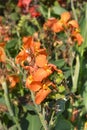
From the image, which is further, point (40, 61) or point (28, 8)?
point (28, 8)

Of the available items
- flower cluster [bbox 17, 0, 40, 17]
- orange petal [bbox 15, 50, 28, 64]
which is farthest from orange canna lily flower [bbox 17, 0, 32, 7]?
orange petal [bbox 15, 50, 28, 64]

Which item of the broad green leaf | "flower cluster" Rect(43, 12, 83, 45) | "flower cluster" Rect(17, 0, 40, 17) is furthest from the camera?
"flower cluster" Rect(17, 0, 40, 17)

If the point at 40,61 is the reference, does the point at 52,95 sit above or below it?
below

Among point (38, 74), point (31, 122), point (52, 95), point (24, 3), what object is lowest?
point (31, 122)

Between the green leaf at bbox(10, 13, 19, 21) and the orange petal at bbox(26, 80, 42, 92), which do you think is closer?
the orange petal at bbox(26, 80, 42, 92)

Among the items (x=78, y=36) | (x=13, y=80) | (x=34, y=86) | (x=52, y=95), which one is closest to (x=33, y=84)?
(x=34, y=86)

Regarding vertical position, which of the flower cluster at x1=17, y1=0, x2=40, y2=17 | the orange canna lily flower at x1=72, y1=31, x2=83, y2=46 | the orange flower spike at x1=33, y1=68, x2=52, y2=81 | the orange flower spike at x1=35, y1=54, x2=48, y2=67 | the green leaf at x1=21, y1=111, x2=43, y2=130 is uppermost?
the orange flower spike at x1=35, y1=54, x2=48, y2=67

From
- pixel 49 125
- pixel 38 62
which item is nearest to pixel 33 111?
pixel 49 125

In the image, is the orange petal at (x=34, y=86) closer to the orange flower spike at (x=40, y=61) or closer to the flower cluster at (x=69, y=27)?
the orange flower spike at (x=40, y=61)

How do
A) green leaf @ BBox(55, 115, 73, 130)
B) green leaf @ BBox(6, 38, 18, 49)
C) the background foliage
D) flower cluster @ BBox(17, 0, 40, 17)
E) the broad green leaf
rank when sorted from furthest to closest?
flower cluster @ BBox(17, 0, 40, 17), green leaf @ BBox(6, 38, 18, 49), green leaf @ BBox(55, 115, 73, 130), the background foliage, the broad green leaf

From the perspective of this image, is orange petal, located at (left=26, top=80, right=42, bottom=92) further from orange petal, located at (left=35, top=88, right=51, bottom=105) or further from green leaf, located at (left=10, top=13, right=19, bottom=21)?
green leaf, located at (left=10, top=13, right=19, bottom=21)

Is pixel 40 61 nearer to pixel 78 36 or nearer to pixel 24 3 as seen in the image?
pixel 78 36
